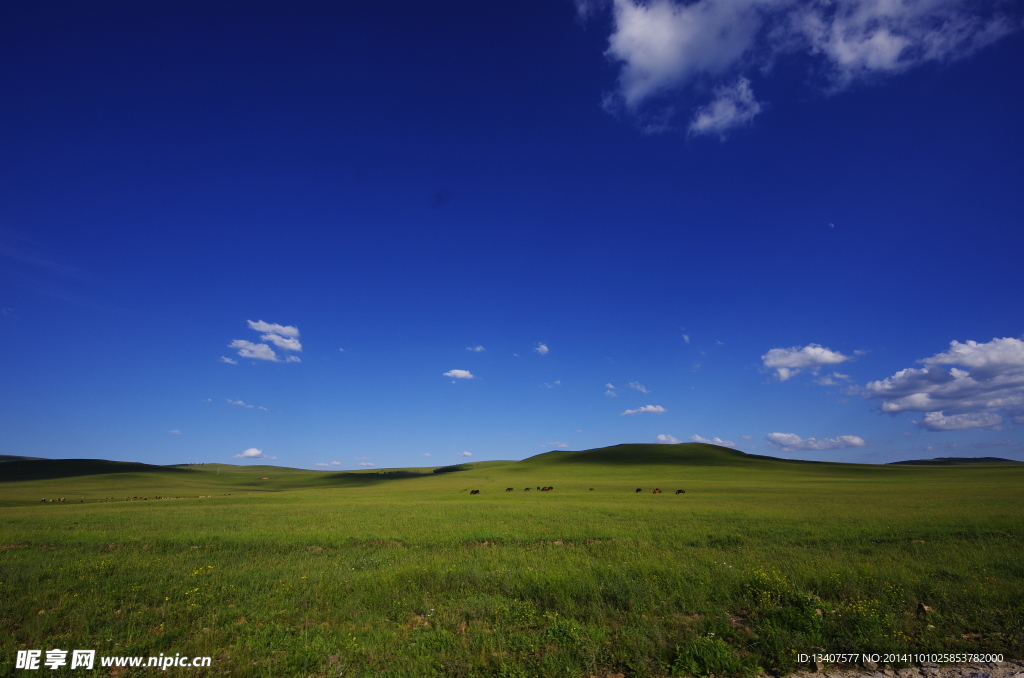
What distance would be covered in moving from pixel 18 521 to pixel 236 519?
465 inches

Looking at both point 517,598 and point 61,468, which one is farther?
point 61,468

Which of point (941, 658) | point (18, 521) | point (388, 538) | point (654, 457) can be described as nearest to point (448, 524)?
point (388, 538)

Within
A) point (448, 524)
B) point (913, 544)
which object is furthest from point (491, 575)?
point (913, 544)

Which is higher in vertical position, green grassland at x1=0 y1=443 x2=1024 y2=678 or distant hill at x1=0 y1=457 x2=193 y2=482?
green grassland at x1=0 y1=443 x2=1024 y2=678

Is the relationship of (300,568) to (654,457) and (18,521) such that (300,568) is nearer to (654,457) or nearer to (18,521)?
(18,521)

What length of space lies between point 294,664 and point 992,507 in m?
38.2

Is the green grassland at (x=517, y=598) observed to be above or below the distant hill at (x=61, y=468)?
above

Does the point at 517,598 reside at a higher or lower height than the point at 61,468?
higher

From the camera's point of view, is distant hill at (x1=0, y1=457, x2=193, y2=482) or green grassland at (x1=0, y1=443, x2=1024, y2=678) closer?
green grassland at (x1=0, y1=443, x2=1024, y2=678)

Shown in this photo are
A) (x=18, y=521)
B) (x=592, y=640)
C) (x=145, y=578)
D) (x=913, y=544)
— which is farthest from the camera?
(x=18, y=521)

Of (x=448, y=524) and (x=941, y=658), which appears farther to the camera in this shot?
(x=448, y=524)

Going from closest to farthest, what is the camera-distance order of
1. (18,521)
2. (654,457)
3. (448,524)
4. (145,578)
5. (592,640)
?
(592,640) < (145,578) < (448,524) < (18,521) < (654,457)

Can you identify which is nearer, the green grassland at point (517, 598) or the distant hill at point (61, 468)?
the green grassland at point (517, 598)

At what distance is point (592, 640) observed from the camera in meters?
8.35
